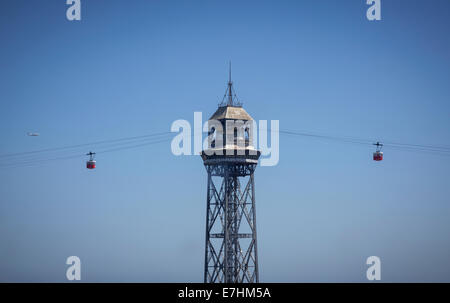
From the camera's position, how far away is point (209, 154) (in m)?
200
